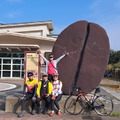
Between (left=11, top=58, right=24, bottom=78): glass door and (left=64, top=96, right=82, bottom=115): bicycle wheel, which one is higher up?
(left=11, top=58, right=24, bottom=78): glass door

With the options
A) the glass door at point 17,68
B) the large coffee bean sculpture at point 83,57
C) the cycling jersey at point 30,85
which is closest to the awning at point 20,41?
the glass door at point 17,68

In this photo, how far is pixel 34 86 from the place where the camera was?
8344 millimetres

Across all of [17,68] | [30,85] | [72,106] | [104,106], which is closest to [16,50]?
[17,68]

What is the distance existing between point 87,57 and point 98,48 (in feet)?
1.60

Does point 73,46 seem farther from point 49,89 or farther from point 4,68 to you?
point 4,68

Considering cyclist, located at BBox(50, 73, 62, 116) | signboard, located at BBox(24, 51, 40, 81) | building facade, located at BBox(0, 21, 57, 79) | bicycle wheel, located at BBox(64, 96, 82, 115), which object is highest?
building facade, located at BBox(0, 21, 57, 79)

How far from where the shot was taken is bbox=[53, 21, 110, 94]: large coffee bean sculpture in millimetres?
9469

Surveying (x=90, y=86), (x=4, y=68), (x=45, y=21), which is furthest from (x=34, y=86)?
(x=45, y=21)

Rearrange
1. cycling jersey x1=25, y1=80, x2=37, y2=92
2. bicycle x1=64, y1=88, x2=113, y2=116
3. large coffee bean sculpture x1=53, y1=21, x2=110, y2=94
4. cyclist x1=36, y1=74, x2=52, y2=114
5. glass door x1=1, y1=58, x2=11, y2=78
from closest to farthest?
cyclist x1=36, y1=74, x2=52, y2=114 < cycling jersey x1=25, y1=80, x2=37, y2=92 < bicycle x1=64, y1=88, x2=113, y2=116 < large coffee bean sculpture x1=53, y1=21, x2=110, y2=94 < glass door x1=1, y1=58, x2=11, y2=78

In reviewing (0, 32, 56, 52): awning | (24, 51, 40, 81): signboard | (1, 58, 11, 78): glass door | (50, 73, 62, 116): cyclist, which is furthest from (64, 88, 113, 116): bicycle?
(1, 58, 11, 78): glass door

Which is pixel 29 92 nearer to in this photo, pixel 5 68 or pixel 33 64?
pixel 33 64

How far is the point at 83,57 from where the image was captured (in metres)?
9.54

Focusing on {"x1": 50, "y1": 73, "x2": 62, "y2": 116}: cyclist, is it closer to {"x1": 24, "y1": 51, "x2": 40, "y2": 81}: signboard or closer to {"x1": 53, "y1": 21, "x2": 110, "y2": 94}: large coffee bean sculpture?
{"x1": 53, "y1": 21, "x2": 110, "y2": 94}: large coffee bean sculpture

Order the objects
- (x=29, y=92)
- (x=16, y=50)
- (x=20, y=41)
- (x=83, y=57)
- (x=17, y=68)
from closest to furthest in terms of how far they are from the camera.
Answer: (x=29, y=92)
(x=83, y=57)
(x=16, y=50)
(x=17, y=68)
(x=20, y=41)
